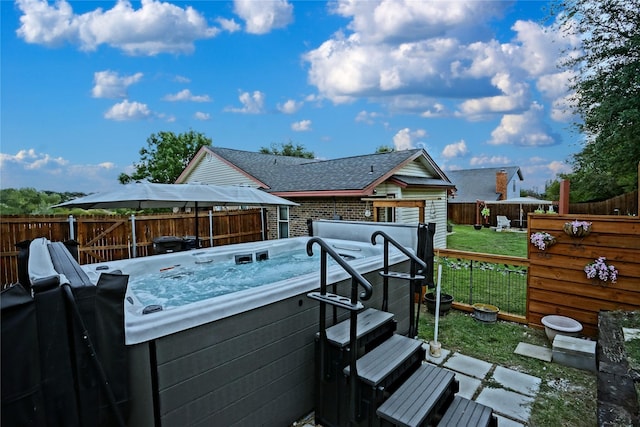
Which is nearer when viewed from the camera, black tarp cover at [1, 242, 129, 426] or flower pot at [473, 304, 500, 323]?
black tarp cover at [1, 242, 129, 426]

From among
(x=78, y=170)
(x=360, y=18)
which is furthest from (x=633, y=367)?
(x=78, y=170)

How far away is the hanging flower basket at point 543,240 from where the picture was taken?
433cm

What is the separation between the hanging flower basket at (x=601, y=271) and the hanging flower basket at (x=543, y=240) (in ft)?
1.50

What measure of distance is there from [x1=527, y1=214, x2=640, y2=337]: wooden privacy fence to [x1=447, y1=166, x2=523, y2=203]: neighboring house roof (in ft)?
61.1

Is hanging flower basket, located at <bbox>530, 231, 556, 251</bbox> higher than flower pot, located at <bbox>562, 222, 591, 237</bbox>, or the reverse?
flower pot, located at <bbox>562, 222, 591, 237</bbox>

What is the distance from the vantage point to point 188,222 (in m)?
8.81

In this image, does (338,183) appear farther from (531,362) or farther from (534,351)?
(531,362)

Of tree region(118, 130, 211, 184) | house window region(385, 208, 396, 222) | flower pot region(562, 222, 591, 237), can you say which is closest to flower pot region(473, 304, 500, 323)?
flower pot region(562, 222, 591, 237)

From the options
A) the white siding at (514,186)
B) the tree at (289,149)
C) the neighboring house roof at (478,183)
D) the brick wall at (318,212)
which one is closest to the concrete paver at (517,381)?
the brick wall at (318,212)

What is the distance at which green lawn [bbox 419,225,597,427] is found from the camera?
109 inches

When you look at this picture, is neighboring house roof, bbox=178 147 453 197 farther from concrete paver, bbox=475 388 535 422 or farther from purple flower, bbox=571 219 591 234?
concrete paver, bbox=475 388 535 422

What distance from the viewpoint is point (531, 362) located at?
11.8 ft

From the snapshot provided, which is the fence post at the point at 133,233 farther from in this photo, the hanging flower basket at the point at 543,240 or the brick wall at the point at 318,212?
the hanging flower basket at the point at 543,240

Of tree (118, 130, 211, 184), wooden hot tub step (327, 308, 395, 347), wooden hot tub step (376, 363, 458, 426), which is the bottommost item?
wooden hot tub step (376, 363, 458, 426)
